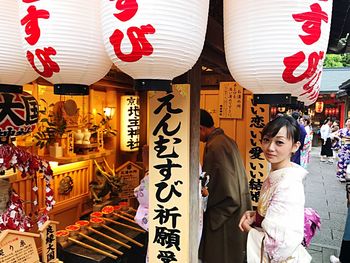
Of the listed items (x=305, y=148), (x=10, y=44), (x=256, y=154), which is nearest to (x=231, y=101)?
(x=256, y=154)

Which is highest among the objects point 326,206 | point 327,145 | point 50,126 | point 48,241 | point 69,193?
point 50,126

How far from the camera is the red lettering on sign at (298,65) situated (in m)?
1.75

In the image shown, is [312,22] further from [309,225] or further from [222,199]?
[222,199]

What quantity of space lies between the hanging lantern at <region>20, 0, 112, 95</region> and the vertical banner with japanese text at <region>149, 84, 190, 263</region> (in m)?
0.79

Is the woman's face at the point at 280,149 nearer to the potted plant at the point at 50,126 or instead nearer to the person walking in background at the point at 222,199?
the person walking in background at the point at 222,199

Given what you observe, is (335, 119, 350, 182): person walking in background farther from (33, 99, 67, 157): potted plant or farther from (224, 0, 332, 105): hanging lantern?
(224, 0, 332, 105): hanging lantern

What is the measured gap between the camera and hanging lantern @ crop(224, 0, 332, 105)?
1.70 meters

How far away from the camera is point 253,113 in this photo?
571 centimetres

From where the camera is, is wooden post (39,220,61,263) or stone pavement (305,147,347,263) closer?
wooden post (39,220,61,263)

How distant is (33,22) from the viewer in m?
1.83

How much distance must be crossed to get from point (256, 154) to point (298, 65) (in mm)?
3882

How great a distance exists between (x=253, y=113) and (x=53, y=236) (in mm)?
3968

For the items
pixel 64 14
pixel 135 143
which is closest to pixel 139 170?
pixel 135 143

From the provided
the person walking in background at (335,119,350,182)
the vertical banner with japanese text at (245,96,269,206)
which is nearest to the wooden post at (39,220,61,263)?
the vertical banner with japanese text at (245,96,269,206)
